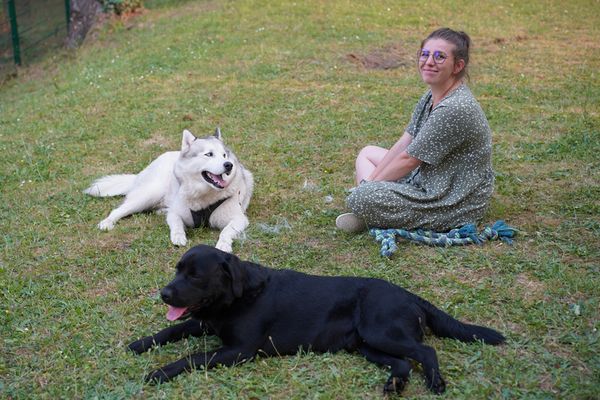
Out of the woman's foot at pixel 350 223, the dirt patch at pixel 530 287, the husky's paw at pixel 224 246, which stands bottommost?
the husky's paw at pixel 224 246

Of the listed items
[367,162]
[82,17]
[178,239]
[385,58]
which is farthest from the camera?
[82,17]

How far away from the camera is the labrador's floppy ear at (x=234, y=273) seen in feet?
11.1

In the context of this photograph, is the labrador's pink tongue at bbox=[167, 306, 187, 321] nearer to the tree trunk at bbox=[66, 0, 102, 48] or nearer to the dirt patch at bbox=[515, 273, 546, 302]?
the dirt patch at bbox=[515, 273, 546, 302]

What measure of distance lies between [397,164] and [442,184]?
36cm

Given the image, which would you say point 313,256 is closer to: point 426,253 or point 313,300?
point 426,253

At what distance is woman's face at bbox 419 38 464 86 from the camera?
4695mm

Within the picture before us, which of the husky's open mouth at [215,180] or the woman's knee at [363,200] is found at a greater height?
the woman's knee at [363,200]

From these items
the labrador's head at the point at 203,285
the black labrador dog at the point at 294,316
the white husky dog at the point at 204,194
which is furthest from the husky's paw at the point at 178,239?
the labrador's head at the point at 203,285

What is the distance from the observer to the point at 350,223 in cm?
514

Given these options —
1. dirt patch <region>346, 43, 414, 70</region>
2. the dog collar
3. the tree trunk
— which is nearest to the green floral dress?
the dog collar

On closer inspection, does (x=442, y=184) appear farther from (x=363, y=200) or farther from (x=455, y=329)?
(x=455, y=329)

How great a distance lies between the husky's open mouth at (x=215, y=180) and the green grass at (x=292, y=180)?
424 millimetres

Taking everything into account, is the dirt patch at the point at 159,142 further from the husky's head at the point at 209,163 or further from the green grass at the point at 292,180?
the husky's head at the point at 209,163

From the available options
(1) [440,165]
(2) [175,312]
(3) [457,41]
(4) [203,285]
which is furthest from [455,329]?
(3) [457,41]
